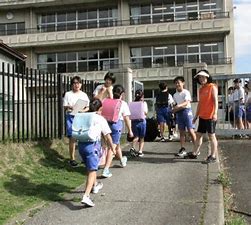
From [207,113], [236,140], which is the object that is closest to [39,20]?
[236,140]

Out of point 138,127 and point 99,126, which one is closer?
point 99,126

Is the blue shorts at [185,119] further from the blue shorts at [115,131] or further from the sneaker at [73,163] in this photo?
the sneaker at [73,163]

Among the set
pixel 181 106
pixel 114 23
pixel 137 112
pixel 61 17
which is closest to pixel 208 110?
pixel 181 106

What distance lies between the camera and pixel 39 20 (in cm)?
4378

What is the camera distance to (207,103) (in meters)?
9.16

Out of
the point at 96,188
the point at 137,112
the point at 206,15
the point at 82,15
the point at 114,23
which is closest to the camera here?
the point at 96,188

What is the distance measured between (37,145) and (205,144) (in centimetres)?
429

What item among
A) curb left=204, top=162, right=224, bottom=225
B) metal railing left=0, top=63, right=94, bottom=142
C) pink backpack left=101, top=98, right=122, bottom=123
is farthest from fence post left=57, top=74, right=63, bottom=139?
curb left=204, top=162, right=224, bottom=225

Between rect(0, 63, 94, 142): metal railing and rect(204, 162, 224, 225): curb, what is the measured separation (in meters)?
4.00

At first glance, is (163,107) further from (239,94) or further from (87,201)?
(87,201)

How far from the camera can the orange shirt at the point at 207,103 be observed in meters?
9.12

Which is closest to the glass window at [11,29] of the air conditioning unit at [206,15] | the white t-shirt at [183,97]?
the air conditioning unit at [206,15]

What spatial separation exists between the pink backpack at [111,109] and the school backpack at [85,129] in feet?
5.62

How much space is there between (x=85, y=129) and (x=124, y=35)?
34060mm
